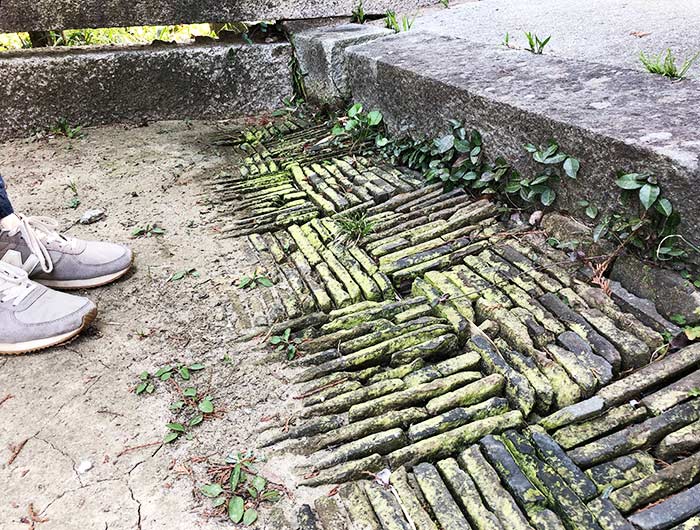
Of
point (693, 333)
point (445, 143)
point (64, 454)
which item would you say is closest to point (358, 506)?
point (64, 454)

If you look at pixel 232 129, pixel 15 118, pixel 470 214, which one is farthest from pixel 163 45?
pixel 470 214

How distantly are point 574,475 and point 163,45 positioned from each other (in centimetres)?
366

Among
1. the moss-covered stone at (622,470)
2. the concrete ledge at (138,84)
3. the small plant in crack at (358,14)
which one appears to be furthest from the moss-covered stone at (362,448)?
the small plant in crack at (358,14)

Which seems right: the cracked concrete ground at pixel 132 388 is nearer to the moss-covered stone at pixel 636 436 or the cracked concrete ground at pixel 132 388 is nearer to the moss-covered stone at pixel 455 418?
the moss-covered stone at pixel 455 418

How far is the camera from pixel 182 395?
177 centimetres

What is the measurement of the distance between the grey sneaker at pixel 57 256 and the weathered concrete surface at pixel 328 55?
183cm

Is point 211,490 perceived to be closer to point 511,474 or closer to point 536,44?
point 511,474

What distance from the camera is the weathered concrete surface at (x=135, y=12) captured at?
3514 millimetres

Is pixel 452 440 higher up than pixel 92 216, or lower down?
lower down

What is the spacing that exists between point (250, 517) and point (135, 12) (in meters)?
3.29

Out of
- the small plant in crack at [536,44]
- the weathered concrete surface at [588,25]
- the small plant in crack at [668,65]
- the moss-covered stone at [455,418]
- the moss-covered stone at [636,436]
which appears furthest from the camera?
the small plant in crack at [536,44]

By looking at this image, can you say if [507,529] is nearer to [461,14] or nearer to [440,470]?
[440,470]

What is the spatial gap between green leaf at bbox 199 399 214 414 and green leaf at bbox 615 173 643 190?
4.68 feet

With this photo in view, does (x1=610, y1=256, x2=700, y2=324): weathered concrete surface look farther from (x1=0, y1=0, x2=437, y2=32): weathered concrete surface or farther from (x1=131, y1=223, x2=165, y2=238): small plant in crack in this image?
(x1=0, y1=0, x2=437, y2=32): weathered concrete surface
